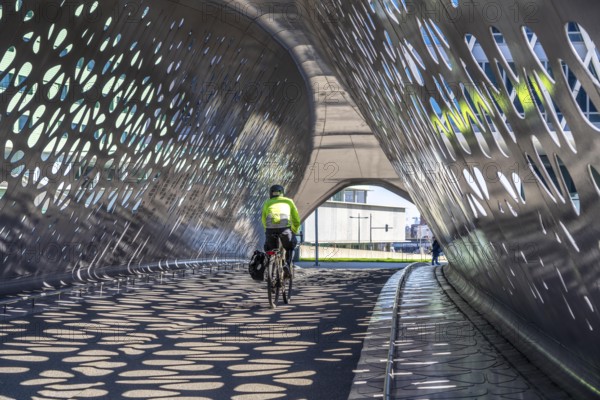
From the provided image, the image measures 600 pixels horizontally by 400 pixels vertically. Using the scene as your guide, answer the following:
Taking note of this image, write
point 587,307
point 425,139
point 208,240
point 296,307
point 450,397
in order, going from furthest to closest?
point 208,240, point 296,307, point 425,139, point 450,397, point 587,307

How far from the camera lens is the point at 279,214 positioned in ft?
35.0

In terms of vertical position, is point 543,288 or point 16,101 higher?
point 16,101

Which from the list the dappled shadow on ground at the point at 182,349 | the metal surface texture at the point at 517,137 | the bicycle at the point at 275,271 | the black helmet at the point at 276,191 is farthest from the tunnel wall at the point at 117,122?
the metal surface texture at the point at 517,137

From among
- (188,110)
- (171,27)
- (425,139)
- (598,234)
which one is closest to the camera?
(598,234)

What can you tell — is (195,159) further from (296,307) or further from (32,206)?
(296,307)

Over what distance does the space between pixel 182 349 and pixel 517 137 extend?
3.86 m

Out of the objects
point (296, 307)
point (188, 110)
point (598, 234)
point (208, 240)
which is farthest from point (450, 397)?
point (208, 240)

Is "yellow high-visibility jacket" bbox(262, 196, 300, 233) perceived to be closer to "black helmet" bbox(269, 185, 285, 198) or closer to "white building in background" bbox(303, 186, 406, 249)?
"black helmet" bbox(269, 185, 285, 198)

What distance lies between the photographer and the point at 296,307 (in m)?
10.7

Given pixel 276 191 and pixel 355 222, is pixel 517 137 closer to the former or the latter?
pixel 276 191

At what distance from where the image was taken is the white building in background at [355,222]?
79.8m

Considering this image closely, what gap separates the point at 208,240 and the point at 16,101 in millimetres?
16002

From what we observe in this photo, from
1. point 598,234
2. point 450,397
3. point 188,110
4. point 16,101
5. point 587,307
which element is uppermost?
point 188,110

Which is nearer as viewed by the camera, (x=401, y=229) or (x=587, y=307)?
(x=587, y=307)
